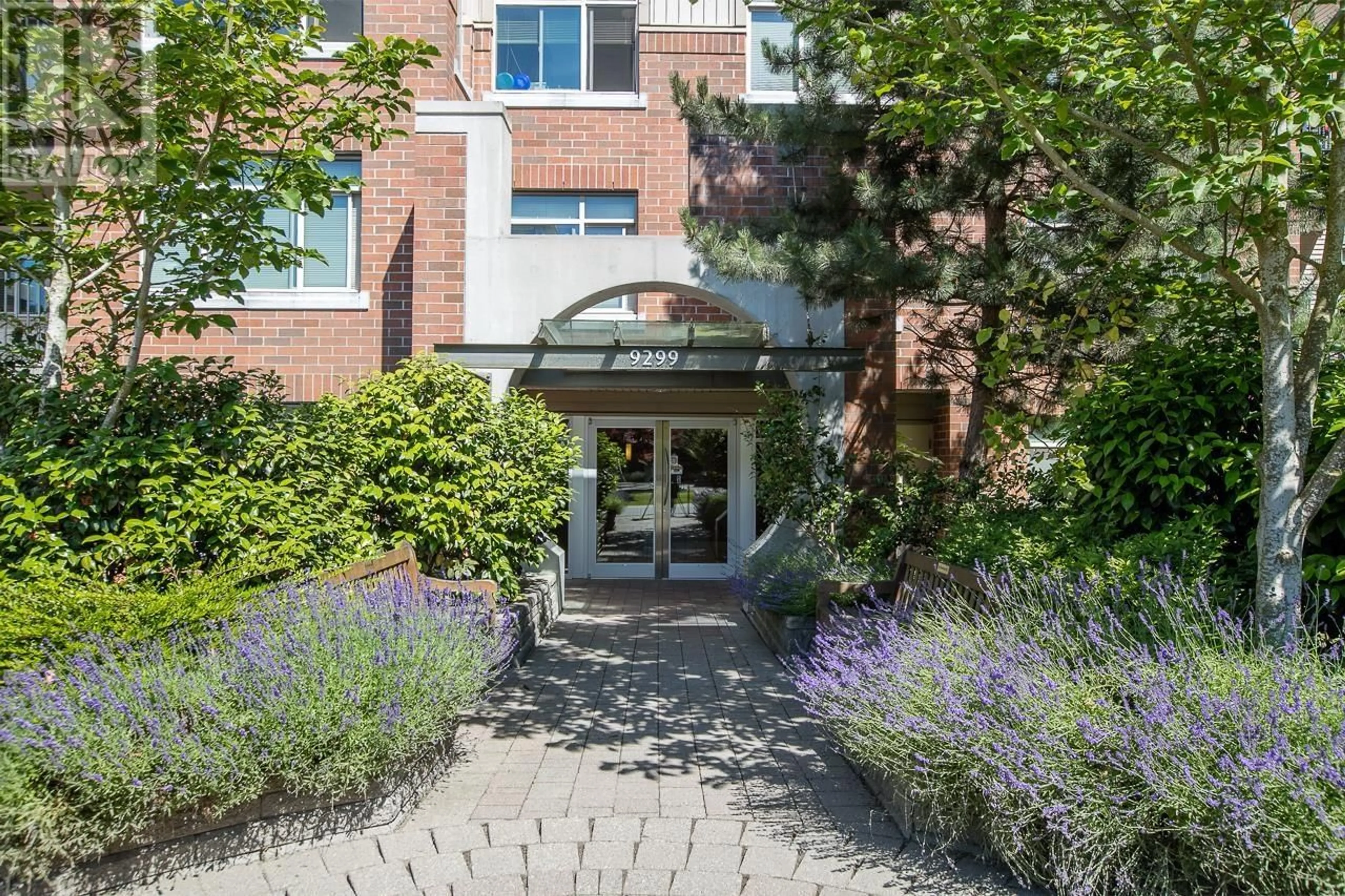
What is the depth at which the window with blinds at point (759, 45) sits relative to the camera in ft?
44.7

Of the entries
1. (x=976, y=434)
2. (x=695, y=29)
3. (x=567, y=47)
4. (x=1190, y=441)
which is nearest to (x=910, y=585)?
(x=1190, y=441)

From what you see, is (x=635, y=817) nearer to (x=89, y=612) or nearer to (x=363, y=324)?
(x=89, y=612)

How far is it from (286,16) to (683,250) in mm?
5050

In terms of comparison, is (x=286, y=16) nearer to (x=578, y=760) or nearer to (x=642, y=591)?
(x=578, y=760)

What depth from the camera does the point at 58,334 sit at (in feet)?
23.1

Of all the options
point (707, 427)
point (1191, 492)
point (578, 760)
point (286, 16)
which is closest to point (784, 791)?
point (578, 760)

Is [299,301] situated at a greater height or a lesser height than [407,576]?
greater

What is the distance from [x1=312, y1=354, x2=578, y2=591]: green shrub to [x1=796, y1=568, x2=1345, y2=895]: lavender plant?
4226 mm

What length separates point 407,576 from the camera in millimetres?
6785

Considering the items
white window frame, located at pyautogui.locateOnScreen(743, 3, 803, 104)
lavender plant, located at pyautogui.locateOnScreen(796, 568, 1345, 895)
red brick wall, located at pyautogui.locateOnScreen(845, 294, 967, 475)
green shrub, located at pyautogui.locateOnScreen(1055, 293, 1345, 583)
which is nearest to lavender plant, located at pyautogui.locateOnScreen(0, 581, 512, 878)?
lavender plant, located at pyautogui.locateOnScreen(796, 568, 1345, 895)

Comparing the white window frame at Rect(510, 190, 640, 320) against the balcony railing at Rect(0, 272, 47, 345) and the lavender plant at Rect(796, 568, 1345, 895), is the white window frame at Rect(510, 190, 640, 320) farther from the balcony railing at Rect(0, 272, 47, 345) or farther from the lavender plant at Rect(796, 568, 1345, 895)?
the lavender plant at Rect(796, 568, 1345, 895)

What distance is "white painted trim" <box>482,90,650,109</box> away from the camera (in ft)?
43.9

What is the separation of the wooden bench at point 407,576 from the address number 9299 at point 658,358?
300 cm

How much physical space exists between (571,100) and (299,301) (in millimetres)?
4740
